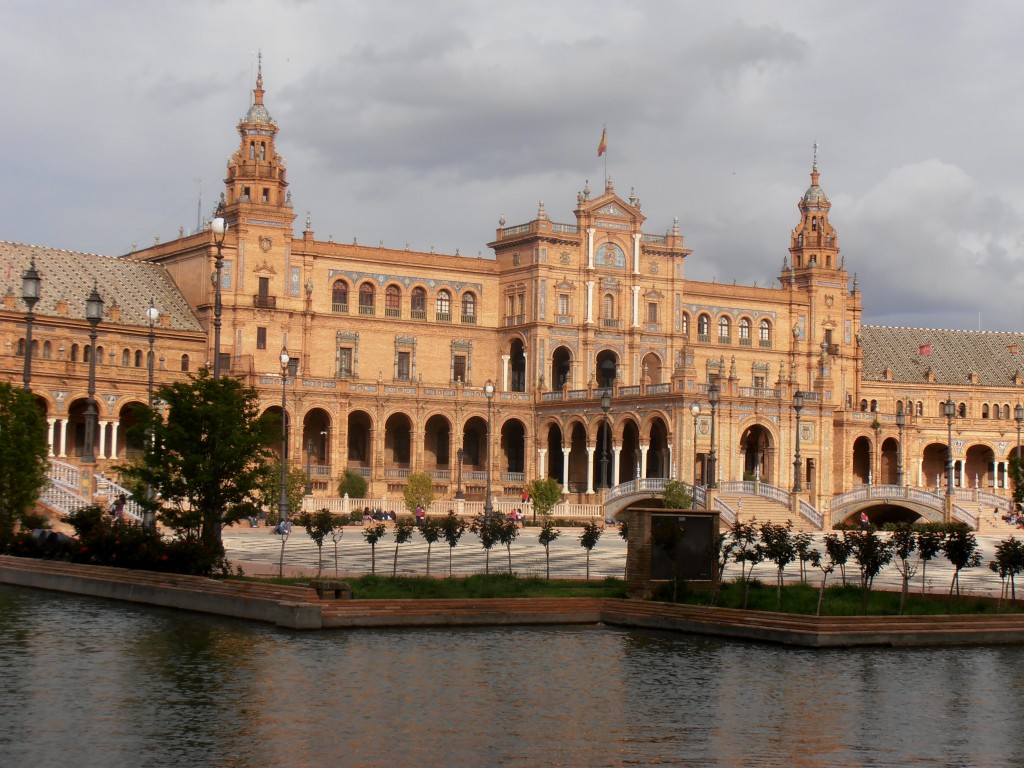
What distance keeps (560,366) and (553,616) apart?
6540 cm

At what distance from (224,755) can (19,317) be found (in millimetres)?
63064

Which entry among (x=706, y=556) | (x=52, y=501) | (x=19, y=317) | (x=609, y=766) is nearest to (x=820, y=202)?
(x=19, y=317)

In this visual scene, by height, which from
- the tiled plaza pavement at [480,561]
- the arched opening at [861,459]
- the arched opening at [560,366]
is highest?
the arched opening at [560,366]

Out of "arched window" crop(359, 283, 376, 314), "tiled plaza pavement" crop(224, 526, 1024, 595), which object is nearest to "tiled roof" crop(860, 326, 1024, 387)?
"arched window" crop(359, 283, 376, 314)

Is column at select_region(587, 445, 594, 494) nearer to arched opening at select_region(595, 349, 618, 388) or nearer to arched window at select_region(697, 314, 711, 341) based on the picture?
arched opening at select_region(595, 349, 618, 388)

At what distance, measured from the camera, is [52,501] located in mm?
51594

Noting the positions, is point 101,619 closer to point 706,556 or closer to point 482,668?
point 482,668

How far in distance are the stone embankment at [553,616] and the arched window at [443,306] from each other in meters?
61.6

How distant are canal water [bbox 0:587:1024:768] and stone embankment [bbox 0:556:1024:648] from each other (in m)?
0.55

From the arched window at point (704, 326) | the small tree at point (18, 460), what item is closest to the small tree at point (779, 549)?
the small tree at point (18, 460)

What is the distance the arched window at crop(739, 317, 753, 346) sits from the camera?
335 ft

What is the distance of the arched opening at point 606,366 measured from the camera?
9562 centimetres

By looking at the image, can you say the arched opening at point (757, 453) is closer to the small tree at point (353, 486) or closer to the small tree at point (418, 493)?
the small tree at point (418, 493)

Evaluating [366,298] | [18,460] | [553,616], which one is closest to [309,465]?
[366,298]
